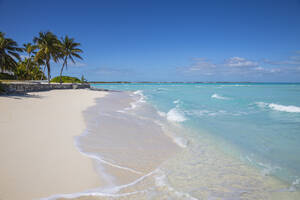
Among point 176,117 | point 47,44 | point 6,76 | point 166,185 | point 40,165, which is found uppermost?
point 47,44

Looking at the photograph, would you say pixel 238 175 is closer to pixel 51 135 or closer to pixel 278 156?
pixel 278 156

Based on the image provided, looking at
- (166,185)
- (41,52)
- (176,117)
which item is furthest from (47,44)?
(166,185)

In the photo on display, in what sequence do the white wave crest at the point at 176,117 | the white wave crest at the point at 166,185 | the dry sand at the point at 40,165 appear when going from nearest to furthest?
the dry sand at the point at 40,165
the white wave crest at the point at 166,185
the white wave crest at the point at 176,117

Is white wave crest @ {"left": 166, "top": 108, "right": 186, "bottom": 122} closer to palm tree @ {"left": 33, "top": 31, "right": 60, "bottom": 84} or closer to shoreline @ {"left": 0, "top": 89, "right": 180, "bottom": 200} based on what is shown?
shoreline @ {"left": 0, "top": 89, "right": 180, "bottom": 200}

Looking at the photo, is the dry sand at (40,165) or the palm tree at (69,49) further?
the palm tree at (69,49)

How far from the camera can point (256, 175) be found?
324 centimetres

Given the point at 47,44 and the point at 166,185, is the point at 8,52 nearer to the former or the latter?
the point at 47,44

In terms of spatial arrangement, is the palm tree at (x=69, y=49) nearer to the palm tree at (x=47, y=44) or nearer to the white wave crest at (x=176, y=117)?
the palm tree at (x=47, y=44)

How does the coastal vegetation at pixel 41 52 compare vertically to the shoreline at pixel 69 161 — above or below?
above

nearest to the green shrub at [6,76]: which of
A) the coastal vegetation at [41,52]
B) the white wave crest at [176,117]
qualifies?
the coastal vegetation at [41,52]

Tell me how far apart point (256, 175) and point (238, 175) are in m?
0.39

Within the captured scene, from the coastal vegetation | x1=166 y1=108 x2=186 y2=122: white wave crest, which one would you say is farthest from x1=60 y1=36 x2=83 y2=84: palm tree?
x1=166 y1=108 x2=186 y2=122: white wave crest

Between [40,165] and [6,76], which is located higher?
[6,76]

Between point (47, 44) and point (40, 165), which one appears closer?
point (40, 165)
